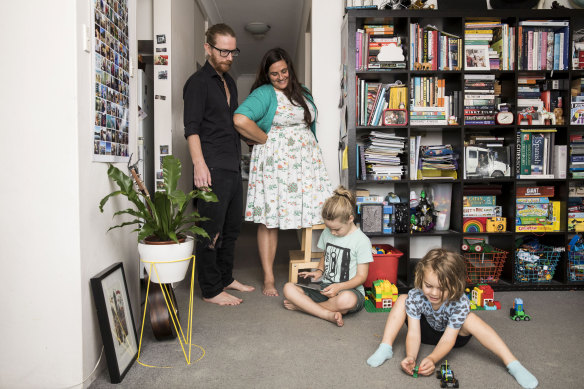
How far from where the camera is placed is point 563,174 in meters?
2.82

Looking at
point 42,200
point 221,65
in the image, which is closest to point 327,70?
point 221,65

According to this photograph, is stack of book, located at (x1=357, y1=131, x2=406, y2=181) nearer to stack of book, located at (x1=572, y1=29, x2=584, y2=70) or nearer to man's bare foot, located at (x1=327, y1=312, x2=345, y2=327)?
man's bare foot, located at (x1=327, y1=312, x2=345, y2=327)

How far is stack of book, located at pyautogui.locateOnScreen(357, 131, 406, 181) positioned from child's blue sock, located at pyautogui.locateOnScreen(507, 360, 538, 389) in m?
1.49

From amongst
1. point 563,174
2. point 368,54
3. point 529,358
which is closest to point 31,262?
point 529,358

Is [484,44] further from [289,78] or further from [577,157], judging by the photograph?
[289,78]

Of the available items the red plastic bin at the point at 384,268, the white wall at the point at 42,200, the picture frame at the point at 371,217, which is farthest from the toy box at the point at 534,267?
the white wall at the point at 42,200

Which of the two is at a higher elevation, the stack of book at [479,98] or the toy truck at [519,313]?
the stack of book at [479,98]

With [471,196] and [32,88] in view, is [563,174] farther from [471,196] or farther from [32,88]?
[32,88]

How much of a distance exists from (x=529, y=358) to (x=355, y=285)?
830mm

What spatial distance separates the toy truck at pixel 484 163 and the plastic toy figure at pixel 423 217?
13.1 inches

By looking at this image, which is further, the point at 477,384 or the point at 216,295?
the point at 216,295

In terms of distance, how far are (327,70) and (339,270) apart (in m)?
1.51

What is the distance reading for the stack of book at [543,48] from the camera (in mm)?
2814

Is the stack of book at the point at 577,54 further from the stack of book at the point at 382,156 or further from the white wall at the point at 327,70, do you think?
the white wall at the point at 327,70
